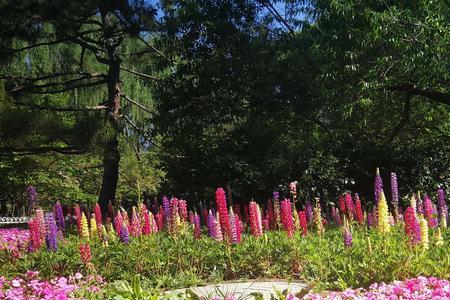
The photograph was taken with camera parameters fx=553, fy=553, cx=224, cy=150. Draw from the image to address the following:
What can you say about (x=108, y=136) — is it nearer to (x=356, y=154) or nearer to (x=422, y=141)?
(x=356, y=154)

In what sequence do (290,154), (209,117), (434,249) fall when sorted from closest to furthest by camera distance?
(434,249) < (290,154) < (209,117)

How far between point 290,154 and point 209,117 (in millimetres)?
2152

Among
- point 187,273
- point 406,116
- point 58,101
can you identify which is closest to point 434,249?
point 187,273

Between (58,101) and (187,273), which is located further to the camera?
(58,101)

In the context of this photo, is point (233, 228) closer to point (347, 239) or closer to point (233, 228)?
point (233, 228)

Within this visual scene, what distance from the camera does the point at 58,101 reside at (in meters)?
19.0

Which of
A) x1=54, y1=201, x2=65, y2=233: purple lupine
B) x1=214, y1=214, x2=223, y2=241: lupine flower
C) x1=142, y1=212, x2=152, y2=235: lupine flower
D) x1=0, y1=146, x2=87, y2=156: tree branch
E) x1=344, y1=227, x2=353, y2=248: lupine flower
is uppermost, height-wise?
x1=0, y1=146, x2=87, y2=156: tree branch

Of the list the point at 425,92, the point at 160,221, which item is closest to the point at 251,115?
the point at 425,92

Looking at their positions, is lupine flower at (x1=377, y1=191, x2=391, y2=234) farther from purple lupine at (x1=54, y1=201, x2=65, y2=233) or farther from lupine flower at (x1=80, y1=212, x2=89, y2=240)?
purple lupine at (x1=54, y1=201, x2=65, y2=233)

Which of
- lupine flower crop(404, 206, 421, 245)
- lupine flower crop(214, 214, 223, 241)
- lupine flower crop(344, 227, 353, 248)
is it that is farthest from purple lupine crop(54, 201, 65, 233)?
lupine flower crop(404, 206, 421, 245)

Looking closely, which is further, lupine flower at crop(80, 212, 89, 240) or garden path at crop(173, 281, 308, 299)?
lupine flower at crop(80, 212, 89, 240)

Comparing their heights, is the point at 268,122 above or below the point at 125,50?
below

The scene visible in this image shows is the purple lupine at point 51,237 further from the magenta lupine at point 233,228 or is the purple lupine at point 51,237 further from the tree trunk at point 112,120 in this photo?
the tree trunk at point 112,120

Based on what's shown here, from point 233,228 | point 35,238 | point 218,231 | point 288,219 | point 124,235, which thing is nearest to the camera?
point 233,228
